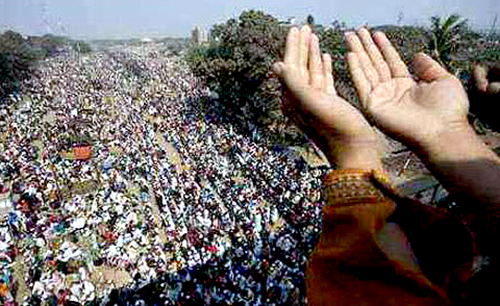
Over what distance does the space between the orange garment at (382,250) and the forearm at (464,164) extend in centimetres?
24

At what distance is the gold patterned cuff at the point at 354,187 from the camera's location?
1249 mm

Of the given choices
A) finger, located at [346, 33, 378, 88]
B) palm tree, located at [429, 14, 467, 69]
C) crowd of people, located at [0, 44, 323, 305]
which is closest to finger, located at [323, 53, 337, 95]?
finger, located at [346, 33, 378, 88]

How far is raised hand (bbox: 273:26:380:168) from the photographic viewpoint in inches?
55.4

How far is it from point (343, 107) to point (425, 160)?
0.27 meters

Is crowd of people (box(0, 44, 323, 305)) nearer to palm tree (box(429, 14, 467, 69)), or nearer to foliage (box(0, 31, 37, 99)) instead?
palm tree (box(429, 14, 467, 69))

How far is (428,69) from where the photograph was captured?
1689 mm

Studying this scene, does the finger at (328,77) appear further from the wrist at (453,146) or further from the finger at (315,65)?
the wrist at (453,146)

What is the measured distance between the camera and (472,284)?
1.14m

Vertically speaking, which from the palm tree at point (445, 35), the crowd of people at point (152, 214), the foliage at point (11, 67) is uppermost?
the palm tree at point (445, 35)

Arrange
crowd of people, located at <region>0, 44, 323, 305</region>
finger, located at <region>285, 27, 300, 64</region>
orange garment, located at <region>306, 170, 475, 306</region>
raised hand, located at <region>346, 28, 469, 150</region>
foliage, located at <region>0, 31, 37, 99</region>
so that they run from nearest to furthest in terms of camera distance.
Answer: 1. orange garment, located at <region>306, 170, 475, 306</region>
2. raised hand, located at <region>346, 28, 469, 150</region>
3. finger, located at <region>285, 27, 300, 64</region>
4. crowd of people, located at <region>0, 44, 323, 305</region>
5. foliage, located at <region>0, 31, 37, 99</region>

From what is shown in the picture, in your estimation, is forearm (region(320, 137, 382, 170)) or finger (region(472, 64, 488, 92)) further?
finger (region(472, 64, 488, 92))

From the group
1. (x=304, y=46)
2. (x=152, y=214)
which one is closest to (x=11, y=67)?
(x=152, y=214)

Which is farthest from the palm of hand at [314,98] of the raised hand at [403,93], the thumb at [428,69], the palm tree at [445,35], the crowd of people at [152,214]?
the palm tree at [445,35]

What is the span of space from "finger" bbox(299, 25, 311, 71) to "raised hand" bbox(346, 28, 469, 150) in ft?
0.51
